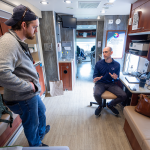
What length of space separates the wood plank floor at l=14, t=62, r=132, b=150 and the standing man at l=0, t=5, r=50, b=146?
565mm

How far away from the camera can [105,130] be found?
1782mm

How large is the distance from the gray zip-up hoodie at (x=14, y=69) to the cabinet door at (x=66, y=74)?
1874 mm

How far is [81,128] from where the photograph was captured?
72.6 inches

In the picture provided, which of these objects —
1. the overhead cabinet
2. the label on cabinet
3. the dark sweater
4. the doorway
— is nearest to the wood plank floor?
the dark sweater

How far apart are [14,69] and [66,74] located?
2.11 meters

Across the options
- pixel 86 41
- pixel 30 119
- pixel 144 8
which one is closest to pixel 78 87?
pixel 30 119

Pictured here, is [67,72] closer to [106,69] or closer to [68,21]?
[106,69]

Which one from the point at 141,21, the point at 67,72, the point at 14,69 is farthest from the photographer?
the point at 67,72

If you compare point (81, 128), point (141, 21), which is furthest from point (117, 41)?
point (81, 128)

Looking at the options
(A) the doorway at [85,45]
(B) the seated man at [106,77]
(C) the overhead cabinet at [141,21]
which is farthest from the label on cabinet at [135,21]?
(A) the doorway at [85,45]

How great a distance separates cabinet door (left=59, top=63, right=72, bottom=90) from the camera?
296cm

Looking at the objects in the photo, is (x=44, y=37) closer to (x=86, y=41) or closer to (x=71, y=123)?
(x=71, y=123)

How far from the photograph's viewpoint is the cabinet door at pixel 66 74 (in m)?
2.96

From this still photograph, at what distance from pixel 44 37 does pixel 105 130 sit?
8.44 ft
